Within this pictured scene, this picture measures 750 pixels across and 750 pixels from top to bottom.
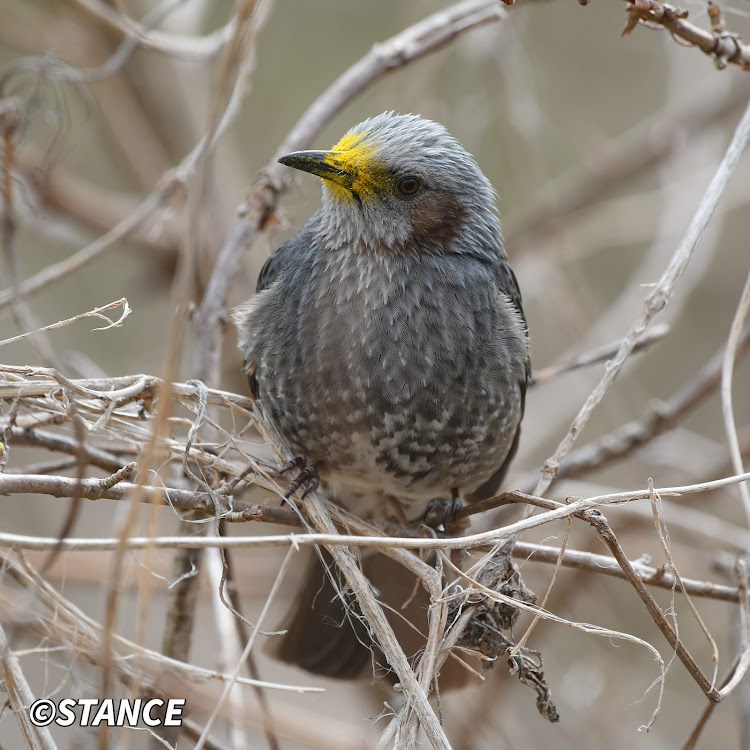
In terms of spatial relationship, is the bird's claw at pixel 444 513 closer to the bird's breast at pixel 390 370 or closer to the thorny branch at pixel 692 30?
the bird's breast at pixel 390 370

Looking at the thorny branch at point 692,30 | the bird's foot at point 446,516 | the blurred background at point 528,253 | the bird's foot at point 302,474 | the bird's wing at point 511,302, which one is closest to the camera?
the thorny branch at point 692,30

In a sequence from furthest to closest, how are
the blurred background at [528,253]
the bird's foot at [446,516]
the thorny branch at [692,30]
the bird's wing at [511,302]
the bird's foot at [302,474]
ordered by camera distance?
the blurred background at [528,253] → the bird's wing at [511,302] → the bird's foot at [446,516] → the bird's foot at [302,474] → the thorny branch at [692,30]

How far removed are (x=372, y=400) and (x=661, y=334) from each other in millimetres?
1059

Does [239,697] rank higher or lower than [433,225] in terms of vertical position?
lower

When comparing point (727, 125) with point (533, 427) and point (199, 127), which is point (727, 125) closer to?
point (533, 427)

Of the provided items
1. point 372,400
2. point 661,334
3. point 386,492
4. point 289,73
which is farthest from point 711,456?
point 289,73

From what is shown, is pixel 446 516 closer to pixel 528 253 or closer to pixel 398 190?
pixel 398 190

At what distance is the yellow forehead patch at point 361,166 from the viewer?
→ 3.11 meters

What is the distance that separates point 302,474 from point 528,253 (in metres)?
2.77

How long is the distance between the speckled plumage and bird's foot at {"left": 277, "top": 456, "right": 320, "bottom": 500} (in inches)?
4.1

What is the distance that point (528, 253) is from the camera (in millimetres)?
5285

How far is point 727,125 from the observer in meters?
5.70

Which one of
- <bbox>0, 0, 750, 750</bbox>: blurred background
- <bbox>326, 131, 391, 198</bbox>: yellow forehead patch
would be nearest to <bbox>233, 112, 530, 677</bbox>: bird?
<bbox>326, 131, 391, 198</bbox>: yellow forehead patch

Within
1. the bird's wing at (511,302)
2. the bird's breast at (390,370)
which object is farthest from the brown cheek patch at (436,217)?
the bird's wing at (511,302)
